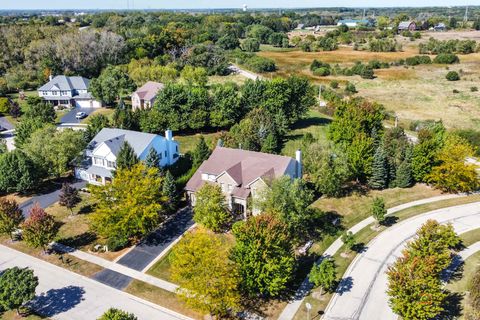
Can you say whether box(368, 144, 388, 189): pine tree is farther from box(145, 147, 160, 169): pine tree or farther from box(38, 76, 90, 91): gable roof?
box(38, 76, 90, 91): gable roof

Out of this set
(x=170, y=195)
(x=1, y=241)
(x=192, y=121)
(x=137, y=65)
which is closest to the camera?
(x=1, y=241)

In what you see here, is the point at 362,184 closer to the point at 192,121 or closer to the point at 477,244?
the point at 477,244

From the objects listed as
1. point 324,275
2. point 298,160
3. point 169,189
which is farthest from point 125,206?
point 298,160

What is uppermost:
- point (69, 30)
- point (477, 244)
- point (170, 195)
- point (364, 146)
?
point (69, 30)

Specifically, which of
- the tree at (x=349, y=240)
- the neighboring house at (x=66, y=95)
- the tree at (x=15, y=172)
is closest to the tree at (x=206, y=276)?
the tree at (x=349, y=240)

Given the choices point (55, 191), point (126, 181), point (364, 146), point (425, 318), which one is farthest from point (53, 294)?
point (364, 146)

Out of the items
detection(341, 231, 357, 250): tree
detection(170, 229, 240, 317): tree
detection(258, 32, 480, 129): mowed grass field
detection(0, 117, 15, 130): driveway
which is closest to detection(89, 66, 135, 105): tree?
detection(0, 117, 15, 130): driveway

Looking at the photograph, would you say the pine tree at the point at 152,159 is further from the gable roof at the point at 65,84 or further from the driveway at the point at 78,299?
the gable roof at the point at 65,84
